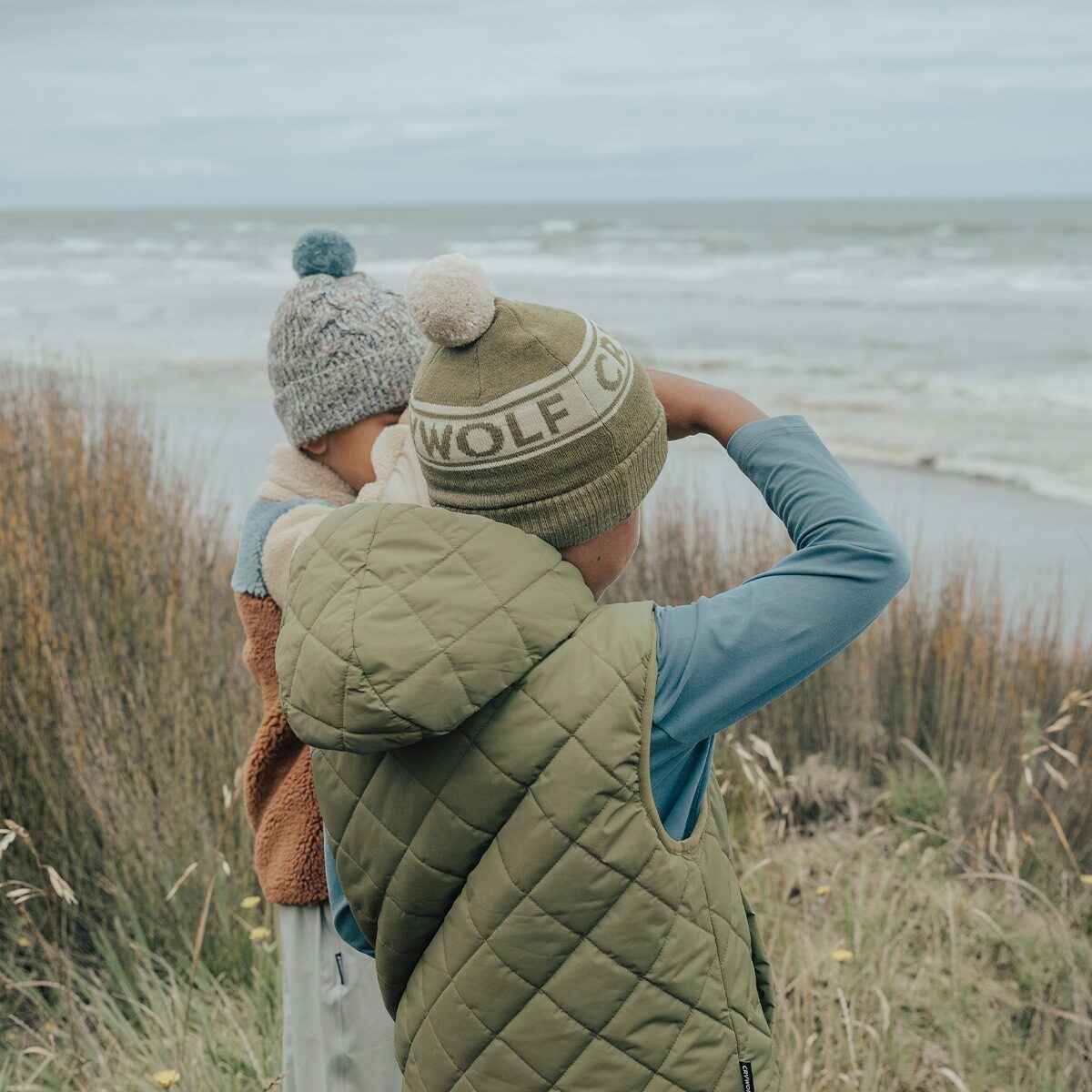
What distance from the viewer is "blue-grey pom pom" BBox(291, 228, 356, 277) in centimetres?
163

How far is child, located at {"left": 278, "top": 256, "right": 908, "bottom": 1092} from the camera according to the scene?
3.40 ft

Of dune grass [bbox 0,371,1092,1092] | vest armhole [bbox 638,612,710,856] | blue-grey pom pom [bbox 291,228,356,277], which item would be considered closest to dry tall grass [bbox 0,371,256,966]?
dune grass [bbox 0,371,1092,1092]

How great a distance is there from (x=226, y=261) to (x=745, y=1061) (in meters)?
38.6

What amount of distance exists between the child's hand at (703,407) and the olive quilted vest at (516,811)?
0.29 metres

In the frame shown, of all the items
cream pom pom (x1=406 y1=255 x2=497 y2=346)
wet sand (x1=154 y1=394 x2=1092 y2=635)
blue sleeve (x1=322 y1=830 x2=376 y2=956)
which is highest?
cream pom pom (x1=406 y1=255 x2=497 y2=346)

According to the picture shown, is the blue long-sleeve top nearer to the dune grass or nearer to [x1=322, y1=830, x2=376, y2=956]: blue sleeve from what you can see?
[x1=322, y1=830, x2=376, y2=956]: blue sleeve

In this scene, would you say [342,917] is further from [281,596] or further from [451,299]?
[451,299]

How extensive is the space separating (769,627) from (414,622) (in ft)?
1.09

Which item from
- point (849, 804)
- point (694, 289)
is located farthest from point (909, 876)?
point (694, 289)

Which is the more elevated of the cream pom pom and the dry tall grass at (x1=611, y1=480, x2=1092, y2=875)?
the cream pom pom

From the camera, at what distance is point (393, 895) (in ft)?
3.86

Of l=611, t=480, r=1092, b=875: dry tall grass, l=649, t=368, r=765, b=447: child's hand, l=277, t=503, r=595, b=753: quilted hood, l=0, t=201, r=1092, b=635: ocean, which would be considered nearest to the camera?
l=277, t=503, r=595, b=753: quilted hood

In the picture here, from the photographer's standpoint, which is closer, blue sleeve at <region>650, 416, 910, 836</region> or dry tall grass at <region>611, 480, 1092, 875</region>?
blue sleeve at <region>650, 416, 910, 836</region>

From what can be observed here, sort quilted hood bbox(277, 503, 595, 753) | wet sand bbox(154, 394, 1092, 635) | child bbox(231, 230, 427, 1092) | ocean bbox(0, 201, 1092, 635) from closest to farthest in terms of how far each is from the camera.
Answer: quilted hood bbox(277, 503, 595, 753) < child bbox(231, 230, 427, 1092) < wet sand bbox(154, 394, 1092, 635) < ocean bbox(0, 201, 1092, 635)
